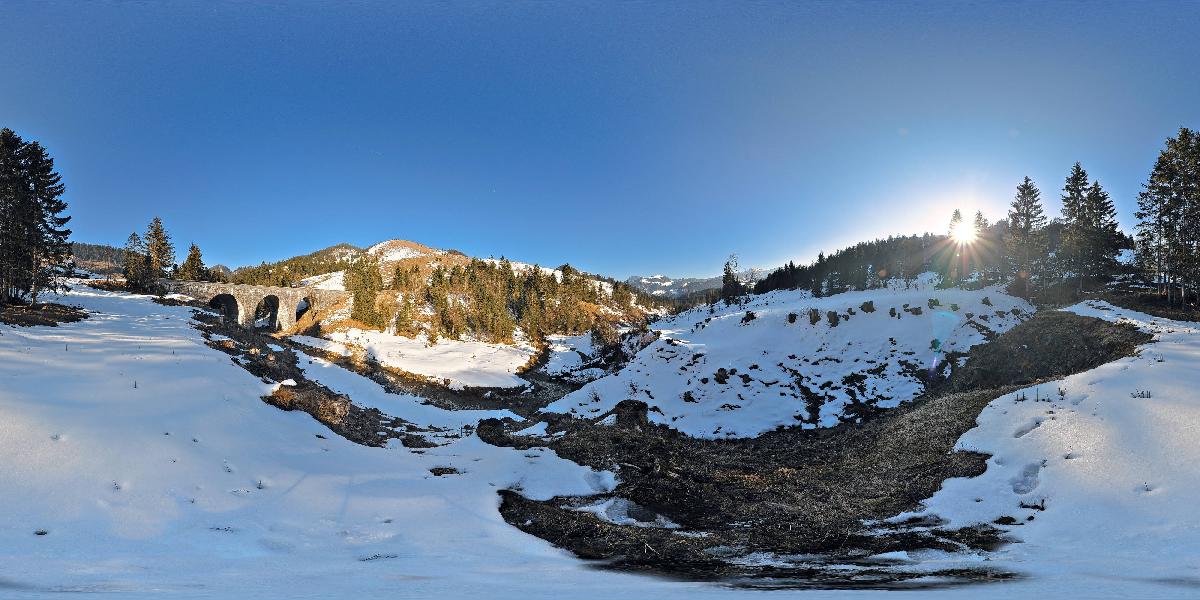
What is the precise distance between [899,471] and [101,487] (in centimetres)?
1844

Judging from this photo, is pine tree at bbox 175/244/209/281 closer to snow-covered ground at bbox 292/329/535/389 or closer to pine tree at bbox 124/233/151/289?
pine tree at bbox 124/233/151/289

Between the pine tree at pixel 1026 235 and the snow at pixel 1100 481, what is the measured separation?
40.1m

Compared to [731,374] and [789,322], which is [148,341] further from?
[789,322]

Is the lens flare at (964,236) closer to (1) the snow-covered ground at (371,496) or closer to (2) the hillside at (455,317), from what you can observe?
(2) the hillside at (455,317)

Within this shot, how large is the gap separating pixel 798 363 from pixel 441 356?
49515 millimetres

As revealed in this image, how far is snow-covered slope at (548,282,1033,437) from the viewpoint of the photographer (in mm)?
23516

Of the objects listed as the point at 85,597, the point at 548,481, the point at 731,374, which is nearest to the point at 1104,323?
the point at 731,374

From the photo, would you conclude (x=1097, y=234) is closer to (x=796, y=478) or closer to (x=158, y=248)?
(x=796, y=478)

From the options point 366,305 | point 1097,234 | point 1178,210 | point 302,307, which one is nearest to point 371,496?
point 1178,210

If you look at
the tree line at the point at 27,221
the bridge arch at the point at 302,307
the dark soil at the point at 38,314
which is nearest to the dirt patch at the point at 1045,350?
the dark soil at the point at 38,314

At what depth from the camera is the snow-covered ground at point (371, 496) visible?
5.47m

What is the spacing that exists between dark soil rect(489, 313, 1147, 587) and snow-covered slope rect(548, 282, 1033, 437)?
1.80 m

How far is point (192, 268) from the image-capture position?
7912 centimetres

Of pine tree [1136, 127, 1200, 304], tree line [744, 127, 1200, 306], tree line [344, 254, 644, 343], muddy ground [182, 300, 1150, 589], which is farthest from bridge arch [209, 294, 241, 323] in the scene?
pine tree [1136, 127, 1200, 304]
